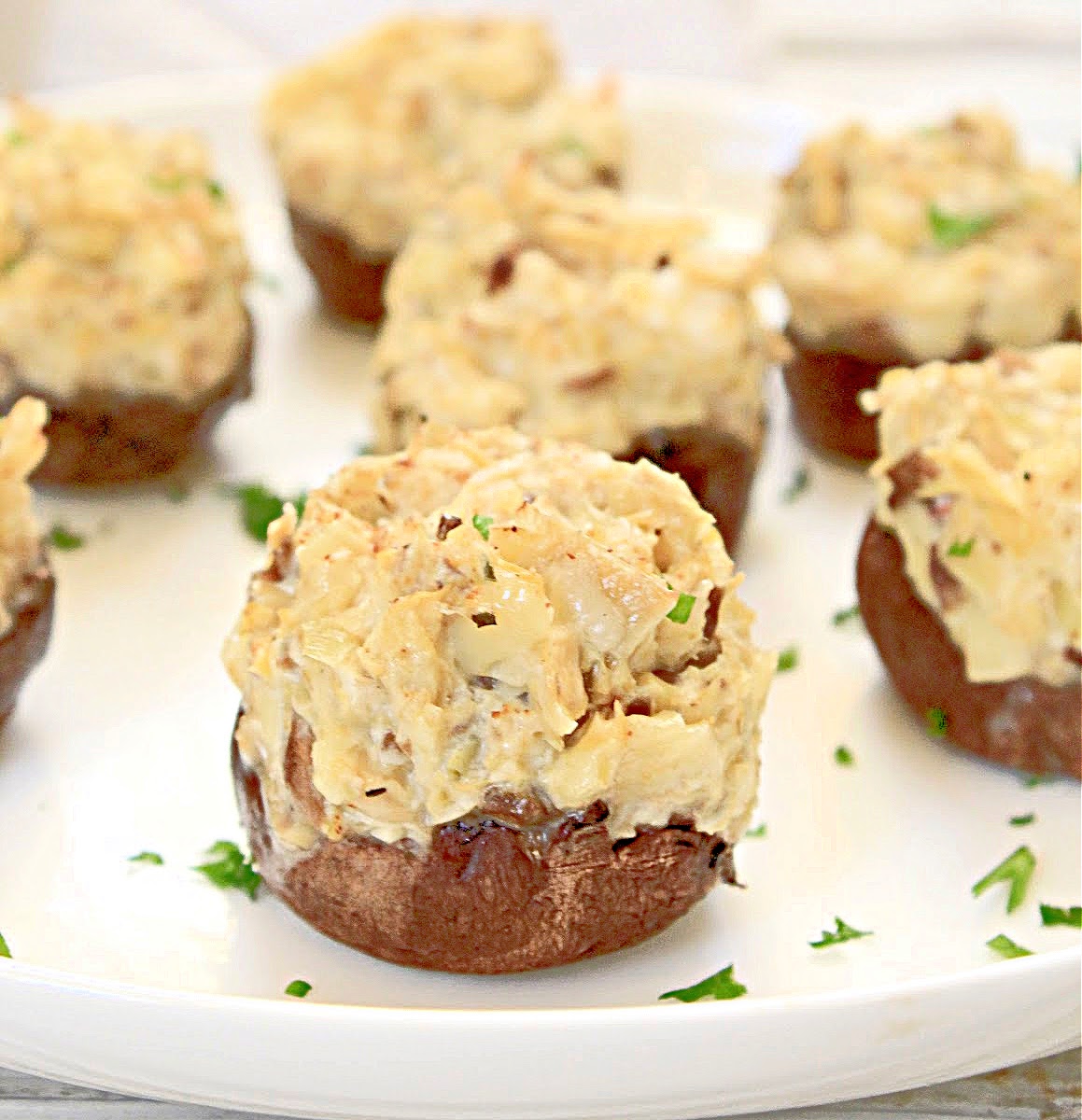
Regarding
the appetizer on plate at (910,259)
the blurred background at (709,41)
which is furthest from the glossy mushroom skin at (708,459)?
the blurred background at (709,41)

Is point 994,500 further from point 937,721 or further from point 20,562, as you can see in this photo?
point 20,562

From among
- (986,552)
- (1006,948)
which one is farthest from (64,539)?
(1006,948)

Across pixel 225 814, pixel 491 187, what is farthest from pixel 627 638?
pixel 491 187

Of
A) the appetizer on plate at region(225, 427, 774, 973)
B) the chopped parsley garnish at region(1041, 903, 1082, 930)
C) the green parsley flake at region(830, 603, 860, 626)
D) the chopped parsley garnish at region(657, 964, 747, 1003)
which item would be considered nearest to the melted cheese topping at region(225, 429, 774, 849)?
the appetizer on plate at region(225, 427, 774, 973)

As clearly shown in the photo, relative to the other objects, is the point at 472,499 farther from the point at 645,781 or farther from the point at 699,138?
the point at 699,138

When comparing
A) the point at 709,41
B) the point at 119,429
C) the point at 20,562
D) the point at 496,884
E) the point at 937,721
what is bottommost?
the point at 709,41

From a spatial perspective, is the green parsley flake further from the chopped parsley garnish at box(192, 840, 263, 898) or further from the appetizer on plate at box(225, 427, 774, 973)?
the chopped parsley garnish at box(192, 840, 263, 898)

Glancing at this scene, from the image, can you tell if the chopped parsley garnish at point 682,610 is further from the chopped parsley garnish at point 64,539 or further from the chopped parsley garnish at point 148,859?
the chopped parsley garnish at point 64,539
